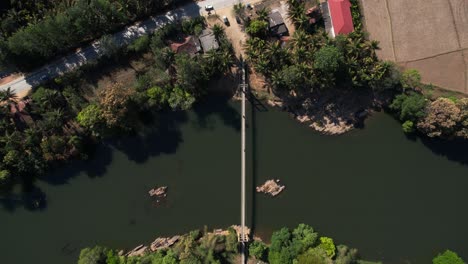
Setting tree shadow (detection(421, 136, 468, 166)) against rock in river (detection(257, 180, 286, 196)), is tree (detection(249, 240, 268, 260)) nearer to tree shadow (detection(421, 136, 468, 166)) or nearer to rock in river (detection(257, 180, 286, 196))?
rock in river (detection(257, 180, 286, 196))

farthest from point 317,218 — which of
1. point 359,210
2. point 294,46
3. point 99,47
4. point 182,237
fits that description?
point 99,47

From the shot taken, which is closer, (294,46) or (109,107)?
(109,107)

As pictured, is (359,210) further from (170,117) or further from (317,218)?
(170,117)

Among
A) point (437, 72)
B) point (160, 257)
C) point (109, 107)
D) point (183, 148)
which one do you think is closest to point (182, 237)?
point (160, 257)

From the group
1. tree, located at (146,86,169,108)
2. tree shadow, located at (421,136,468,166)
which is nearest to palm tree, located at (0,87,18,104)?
tree, located at (146,86,169,108)

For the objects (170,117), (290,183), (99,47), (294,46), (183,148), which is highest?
(99,47)

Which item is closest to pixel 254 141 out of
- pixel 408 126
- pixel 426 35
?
pixel 408 126

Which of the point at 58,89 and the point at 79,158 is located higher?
the point at 58,89

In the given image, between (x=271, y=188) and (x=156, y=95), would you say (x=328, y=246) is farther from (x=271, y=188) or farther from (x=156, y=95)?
(x=156, y=95)
